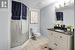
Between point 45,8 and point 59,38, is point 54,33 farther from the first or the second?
point 45,8

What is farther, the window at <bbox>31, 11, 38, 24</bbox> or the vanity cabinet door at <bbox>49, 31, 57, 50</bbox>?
the window at <bbox>31, 11, 38, 24</bbox>

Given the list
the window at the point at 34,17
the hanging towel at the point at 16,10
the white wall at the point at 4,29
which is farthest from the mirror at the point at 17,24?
the window at the point at 34,17

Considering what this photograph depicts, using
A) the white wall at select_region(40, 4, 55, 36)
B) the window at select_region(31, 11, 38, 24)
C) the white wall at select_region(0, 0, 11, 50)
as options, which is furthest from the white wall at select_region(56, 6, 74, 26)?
the window at select_region(31, 11, 38, 24)

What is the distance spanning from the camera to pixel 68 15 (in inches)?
150

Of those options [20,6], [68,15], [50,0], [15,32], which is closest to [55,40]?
[68,15]

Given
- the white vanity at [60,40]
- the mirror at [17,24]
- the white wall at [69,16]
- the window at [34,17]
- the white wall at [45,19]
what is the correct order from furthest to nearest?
the window at [34,17]
the white wall at [45,19]
the mirror at [17,24]
the white wall at [69,16]
the white vanity at [60,40]

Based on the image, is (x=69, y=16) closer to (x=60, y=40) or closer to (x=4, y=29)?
(x=60, y=40)

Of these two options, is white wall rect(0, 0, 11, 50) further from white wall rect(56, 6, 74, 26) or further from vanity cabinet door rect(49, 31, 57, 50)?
white wall rect(56, 6, 74, 26)

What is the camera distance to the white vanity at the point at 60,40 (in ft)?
9.63

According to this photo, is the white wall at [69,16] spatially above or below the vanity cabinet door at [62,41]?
above

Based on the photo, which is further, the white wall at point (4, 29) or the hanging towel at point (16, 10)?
the hanging towel at point (16, 10)

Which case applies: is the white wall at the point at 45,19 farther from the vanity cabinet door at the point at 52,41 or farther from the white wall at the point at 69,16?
the vanity cabinet door at the point at 52,41

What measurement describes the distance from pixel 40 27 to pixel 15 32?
302cm

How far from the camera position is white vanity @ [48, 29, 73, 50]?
116 inches
